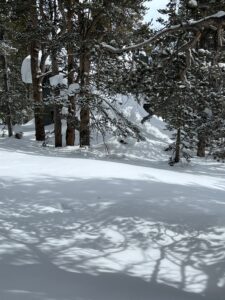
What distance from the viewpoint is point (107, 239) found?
545cm

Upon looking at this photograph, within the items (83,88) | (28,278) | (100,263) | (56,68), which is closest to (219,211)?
(100,263)

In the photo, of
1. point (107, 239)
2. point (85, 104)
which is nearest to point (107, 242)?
point (107, 239)

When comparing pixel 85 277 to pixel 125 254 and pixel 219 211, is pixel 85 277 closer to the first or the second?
pixel 125 254

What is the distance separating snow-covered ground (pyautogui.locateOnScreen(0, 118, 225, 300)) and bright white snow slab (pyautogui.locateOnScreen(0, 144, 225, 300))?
0.5 inches

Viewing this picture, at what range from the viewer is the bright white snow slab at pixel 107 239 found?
13.8 ft

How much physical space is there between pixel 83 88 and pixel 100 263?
10811mm

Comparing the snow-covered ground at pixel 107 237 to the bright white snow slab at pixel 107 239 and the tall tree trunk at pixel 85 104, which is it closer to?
the bright white snow slab at pixel 107 239

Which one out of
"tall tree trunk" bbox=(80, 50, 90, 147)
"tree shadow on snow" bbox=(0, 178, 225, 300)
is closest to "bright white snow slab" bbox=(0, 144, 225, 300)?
"tree shadow on snow" bbox=(0, 178, 225, 300)

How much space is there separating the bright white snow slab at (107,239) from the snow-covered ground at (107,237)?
1 cm

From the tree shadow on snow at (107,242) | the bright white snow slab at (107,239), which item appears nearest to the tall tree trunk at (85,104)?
the bright white snow slab at (107,239)

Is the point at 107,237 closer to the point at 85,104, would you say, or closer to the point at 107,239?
the point at 107,239

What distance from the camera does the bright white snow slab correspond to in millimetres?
4207

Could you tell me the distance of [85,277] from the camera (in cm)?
437

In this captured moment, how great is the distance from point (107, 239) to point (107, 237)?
64 mm
